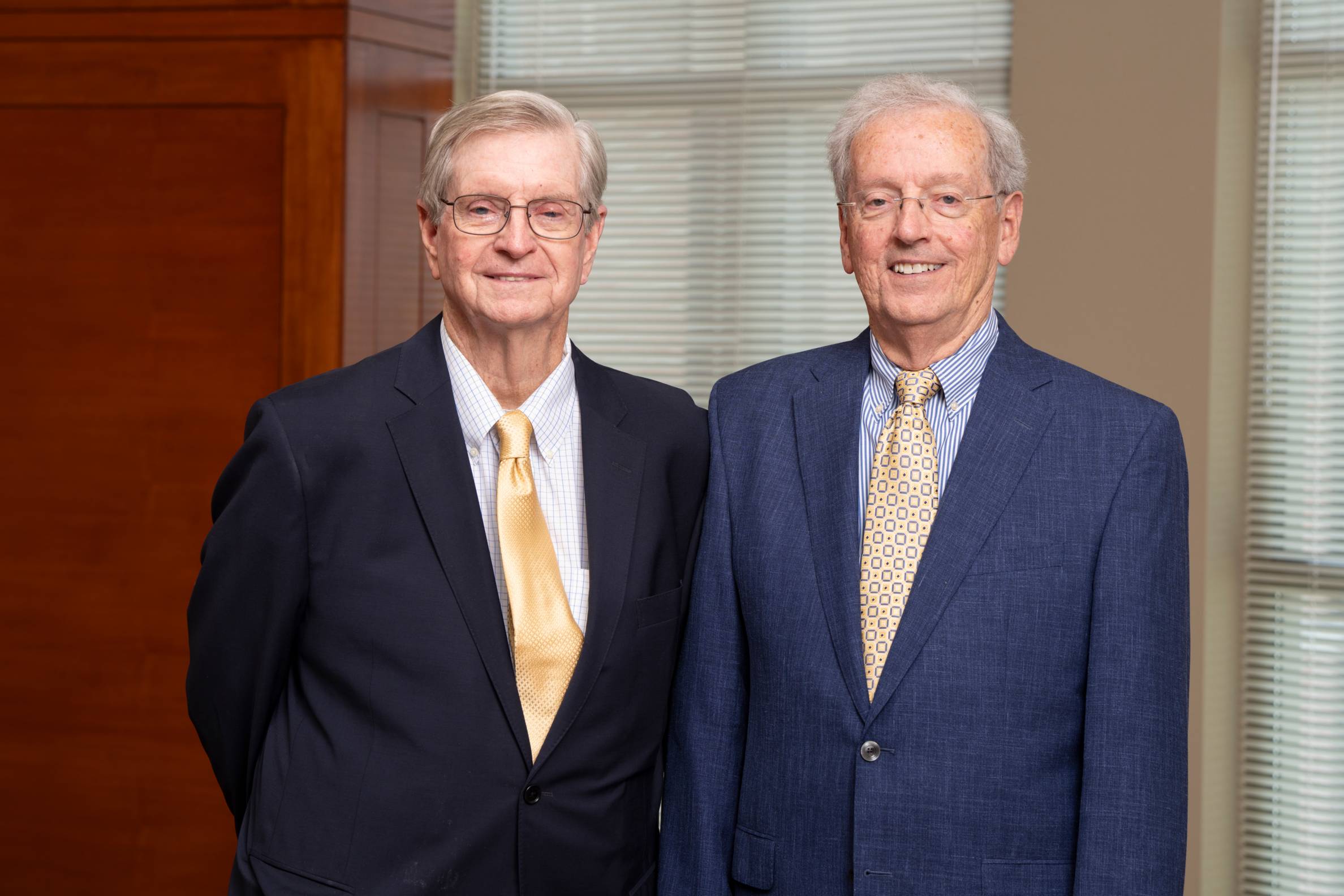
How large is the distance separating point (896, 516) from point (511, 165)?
70cm

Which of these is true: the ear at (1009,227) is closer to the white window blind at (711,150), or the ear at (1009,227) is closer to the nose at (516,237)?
the nose at (516,237)

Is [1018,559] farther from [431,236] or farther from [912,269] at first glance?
[431,236]

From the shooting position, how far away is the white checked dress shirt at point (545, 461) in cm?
178

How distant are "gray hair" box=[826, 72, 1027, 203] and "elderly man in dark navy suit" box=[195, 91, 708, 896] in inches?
14.0

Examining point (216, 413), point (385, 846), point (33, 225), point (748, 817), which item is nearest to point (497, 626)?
point (385, 846)

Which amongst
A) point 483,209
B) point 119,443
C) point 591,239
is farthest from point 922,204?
point 119,443

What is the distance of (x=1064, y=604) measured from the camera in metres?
1.64

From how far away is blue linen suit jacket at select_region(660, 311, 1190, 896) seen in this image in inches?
63.9

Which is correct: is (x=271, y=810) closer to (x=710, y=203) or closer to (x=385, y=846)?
(x=385, y=846)

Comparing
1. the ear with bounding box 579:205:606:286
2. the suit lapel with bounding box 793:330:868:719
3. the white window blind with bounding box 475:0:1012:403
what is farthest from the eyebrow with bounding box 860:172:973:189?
the white window blind with bounding box 475:0:1012:403

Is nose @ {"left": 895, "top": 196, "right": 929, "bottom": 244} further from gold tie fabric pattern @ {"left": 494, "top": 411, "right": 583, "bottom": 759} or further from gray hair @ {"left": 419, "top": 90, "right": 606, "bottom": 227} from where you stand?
gold tie fabric pattern @ {"left": 494, "top": 411, "right": 583, "bottom": 759}

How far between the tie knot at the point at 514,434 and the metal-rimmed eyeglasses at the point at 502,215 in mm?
252

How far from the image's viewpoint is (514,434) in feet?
5.83

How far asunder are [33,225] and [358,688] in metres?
2.28
